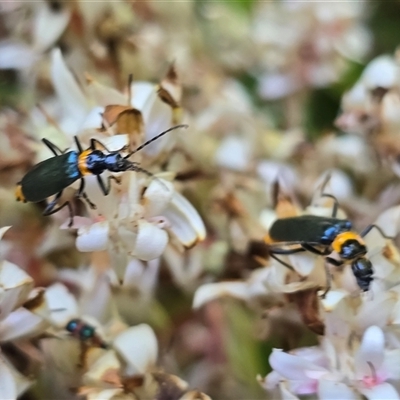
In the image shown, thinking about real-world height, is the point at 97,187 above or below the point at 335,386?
above

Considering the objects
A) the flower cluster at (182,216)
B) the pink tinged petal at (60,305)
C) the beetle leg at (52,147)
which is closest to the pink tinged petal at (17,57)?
the flower cluster at (182,216)

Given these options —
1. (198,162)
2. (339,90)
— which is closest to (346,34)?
(339,90)

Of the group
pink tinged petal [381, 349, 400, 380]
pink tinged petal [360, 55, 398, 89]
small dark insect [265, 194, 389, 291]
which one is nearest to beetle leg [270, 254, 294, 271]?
small dark insect [265, 194, 389, 291]

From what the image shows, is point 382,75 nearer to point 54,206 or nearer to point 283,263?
point 283,263

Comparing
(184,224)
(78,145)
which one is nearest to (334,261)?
(184,224)

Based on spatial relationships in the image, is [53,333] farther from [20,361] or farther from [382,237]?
[382,237]

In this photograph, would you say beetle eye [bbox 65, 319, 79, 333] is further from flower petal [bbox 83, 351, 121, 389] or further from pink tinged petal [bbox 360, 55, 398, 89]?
pink tinged petal [bbox 360, 55, 398, 89]

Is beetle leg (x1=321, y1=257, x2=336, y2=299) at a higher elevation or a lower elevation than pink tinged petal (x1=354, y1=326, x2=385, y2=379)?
higher
